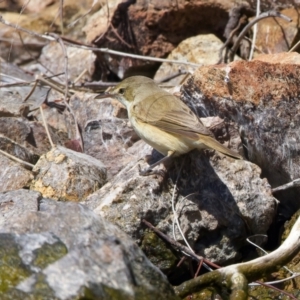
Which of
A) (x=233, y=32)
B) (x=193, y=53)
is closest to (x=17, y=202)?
(x=193, y=53)

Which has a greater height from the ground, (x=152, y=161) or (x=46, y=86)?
(x=152, y=161)

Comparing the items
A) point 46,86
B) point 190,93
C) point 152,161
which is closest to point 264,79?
point 190,93

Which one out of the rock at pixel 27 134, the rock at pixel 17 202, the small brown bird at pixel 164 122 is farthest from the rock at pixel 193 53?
the rock at pixel 17 202

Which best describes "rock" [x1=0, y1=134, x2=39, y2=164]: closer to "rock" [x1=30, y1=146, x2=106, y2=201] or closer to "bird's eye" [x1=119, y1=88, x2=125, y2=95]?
"rock" [x1=30, y1=146, x2=106, y2=201]

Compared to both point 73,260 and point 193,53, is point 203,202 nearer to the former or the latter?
point 73,260

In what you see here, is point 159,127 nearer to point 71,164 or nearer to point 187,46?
point 71,164
